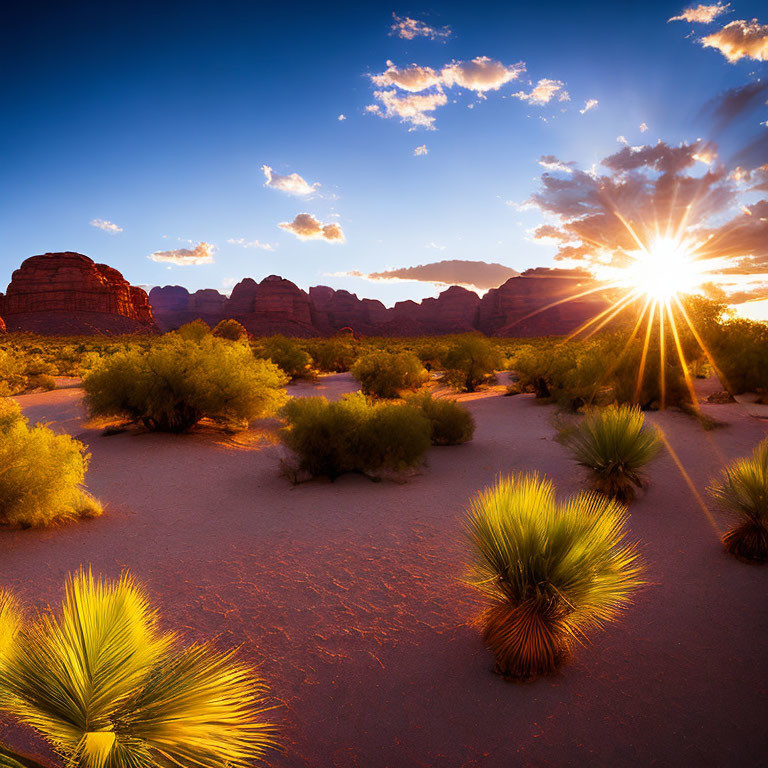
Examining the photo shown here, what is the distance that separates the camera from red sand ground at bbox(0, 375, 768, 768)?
121 inches

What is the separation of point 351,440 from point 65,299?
86257 millimetres

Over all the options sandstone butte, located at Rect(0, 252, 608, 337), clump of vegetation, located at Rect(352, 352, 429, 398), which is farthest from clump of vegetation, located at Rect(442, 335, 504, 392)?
sandstone butte, located at Rect(0, 252, 608, 337)

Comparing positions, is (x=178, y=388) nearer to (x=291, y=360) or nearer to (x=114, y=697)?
(x=114, y=697)

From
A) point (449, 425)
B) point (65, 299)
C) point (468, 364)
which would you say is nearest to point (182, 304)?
point (65, 299)

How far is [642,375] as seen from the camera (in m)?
13.6

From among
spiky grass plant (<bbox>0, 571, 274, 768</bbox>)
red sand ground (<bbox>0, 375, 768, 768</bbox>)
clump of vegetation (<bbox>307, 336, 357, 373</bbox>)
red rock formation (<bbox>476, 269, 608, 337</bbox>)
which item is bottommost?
red sand ground (<bbox>0, 375, 768, 768</bbox>)

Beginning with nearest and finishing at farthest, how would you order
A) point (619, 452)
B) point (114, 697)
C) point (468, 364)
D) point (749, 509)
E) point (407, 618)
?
point (114, 697) → point (407, 618) → point (749, 509) → point (619, 452) → point (468, 364)

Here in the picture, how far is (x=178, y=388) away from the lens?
451 inches

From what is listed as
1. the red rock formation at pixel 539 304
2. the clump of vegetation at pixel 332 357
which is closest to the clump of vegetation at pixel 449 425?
the clump of vegetation at pixel 332 357

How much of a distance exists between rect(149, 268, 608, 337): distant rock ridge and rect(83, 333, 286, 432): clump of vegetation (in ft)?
310

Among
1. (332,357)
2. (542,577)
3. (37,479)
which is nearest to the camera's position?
(542,577)

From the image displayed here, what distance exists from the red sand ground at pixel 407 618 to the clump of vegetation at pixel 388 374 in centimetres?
1050

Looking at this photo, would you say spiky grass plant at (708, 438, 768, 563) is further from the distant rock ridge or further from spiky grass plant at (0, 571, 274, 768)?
the distant rock ridge

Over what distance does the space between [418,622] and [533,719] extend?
4.33 ft
